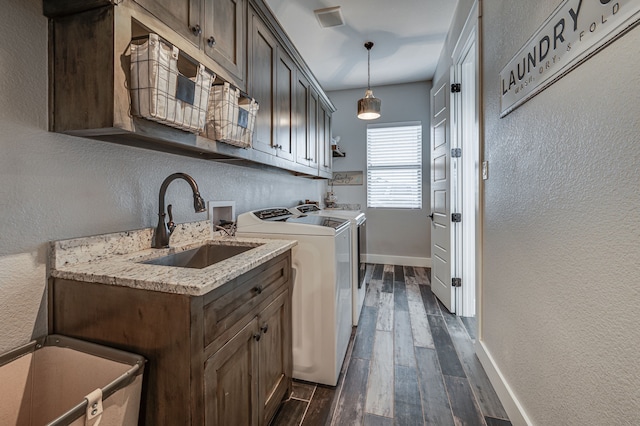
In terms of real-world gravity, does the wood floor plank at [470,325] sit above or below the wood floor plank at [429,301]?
below

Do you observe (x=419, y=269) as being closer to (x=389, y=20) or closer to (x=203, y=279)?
(x=389, y=20)

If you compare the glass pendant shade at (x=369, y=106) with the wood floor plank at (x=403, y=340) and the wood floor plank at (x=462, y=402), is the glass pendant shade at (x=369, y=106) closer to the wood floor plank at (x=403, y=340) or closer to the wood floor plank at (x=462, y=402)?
the wood floor plank at (x=403, y=340)

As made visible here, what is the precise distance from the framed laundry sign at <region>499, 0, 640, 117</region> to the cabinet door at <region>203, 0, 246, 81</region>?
135 centimetres

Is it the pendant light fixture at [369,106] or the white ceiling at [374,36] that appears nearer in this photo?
the white ceiling at [374,36]

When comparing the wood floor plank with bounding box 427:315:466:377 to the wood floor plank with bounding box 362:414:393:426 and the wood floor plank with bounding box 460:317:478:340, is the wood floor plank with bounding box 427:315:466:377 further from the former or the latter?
the wood floor plank with bounding box 362:414:393:426

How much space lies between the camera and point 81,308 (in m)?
0.95

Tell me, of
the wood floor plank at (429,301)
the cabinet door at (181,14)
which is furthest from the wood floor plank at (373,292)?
the cabinet door at (181,14)

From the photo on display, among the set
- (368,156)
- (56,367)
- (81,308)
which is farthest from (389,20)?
(56,367)

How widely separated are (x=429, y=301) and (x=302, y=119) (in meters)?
2.25

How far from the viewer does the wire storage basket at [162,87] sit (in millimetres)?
870

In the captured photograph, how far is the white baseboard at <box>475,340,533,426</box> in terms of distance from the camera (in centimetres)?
133

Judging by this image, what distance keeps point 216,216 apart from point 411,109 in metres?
3.55

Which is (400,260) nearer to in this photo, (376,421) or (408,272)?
(408,272)

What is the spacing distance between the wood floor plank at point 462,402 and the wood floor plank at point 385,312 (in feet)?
2.37
